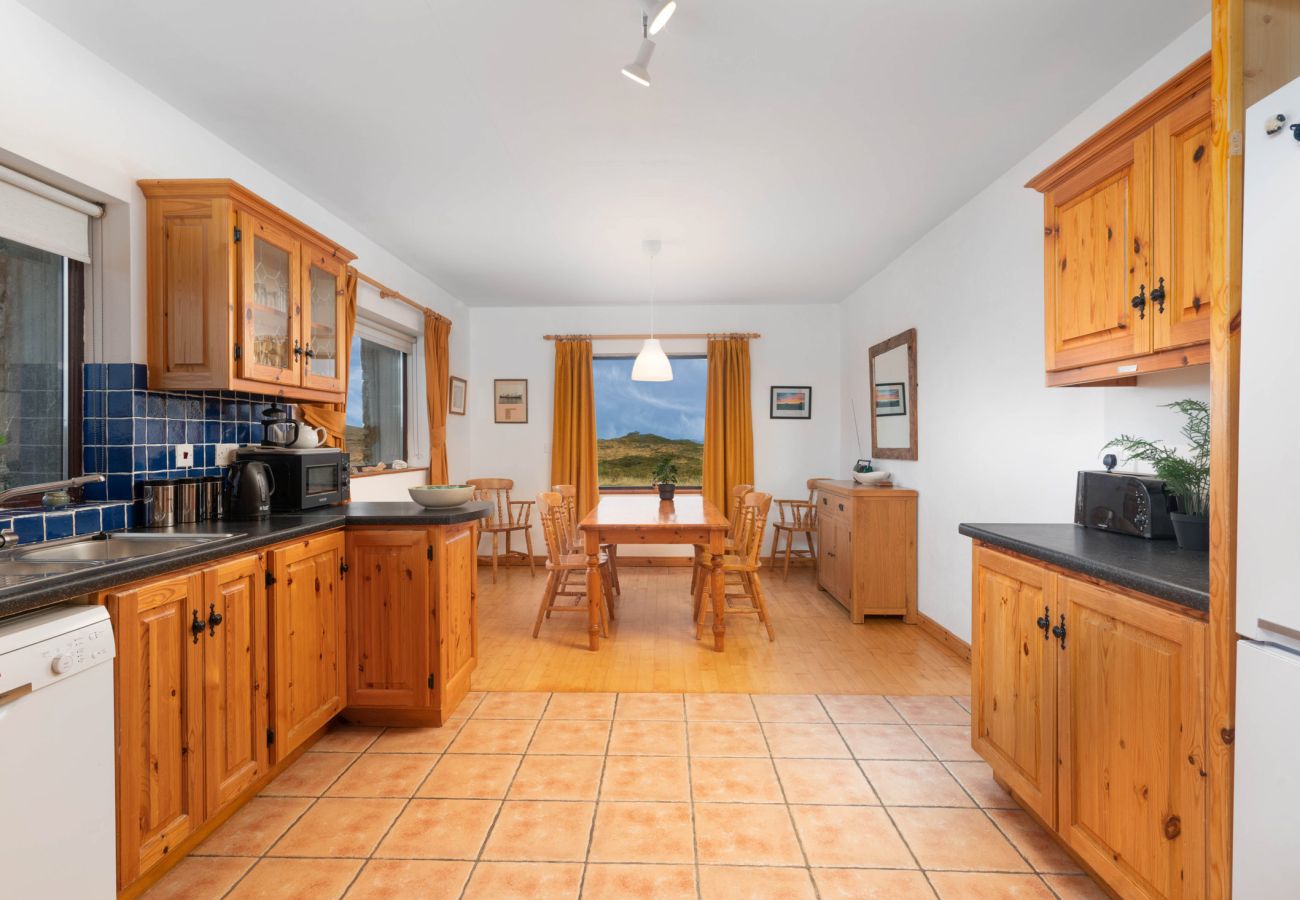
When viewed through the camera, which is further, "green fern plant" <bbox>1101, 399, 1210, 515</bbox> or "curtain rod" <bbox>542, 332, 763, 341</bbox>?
"curtain rod" <bbox>542, 332, 763, 341</bbox>

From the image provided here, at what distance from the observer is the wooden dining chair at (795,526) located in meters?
5.78

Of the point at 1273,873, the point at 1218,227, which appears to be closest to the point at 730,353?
the point at 1218,227

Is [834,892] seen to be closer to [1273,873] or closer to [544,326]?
[1273,873]

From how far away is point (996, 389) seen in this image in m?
3.33

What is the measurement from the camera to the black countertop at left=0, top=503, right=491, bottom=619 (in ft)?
4.46

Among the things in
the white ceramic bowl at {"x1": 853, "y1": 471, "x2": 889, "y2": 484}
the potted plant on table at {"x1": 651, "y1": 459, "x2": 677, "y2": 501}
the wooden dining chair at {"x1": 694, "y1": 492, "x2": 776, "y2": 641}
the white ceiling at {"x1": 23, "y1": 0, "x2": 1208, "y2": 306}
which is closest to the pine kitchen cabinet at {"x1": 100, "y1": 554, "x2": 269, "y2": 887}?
the white ceiling at {"x1": 23, "y1": 0, "x2": 1208, "y2": 306}

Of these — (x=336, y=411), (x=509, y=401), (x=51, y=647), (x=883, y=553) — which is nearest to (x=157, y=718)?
(x=51, y=647)

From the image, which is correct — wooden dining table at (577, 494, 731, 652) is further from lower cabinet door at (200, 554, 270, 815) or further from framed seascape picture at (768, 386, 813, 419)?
framed seascape picture at (768, 386, 813, 419)

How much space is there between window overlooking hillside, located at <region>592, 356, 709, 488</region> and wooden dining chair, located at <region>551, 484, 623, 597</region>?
2.32 ft

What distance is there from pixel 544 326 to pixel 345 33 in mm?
4216

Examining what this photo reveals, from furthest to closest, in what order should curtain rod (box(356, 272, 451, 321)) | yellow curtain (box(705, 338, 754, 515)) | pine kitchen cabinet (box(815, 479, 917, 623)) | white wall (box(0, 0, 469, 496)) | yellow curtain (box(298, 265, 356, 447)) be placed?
1. yellow curtain (box(705, 338, 754, 515))
2. pine kitchen cabinet (box(815, 479, 917, 623))
3. curtain rod (box(356, 272, 451, 321))
4. yellow curtain (box(298, 265, 356, 447))
5. white wall (box(0, 0, 469, 496))

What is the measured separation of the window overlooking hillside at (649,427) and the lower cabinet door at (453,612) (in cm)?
341

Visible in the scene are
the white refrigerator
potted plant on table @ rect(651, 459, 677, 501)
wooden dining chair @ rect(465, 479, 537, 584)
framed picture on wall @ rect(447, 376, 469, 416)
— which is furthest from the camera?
wooden dining chair @ rect(465, 479, 537, 584)

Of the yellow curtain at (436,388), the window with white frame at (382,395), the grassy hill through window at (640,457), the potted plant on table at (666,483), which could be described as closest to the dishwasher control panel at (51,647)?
the window with white frame at (382,395)
